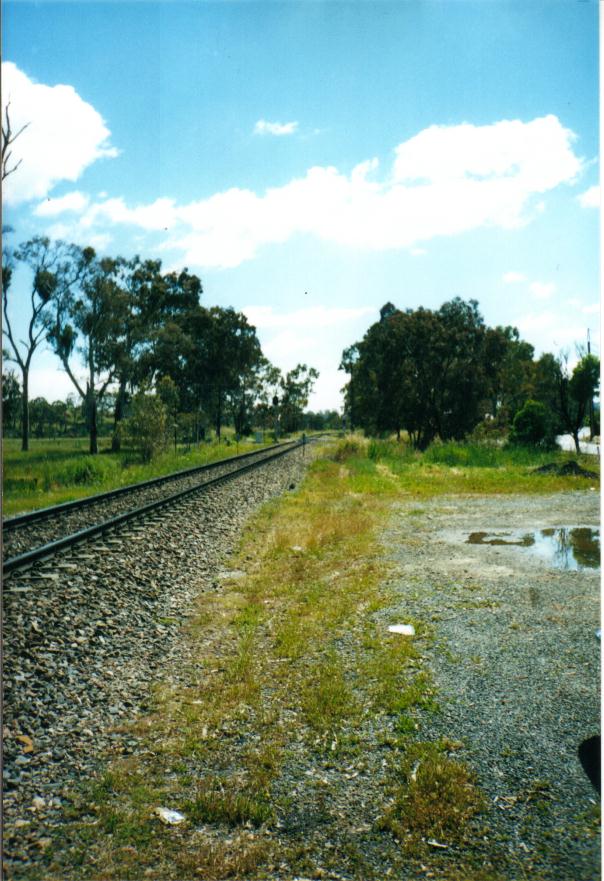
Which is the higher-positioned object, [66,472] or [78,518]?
[66,472]

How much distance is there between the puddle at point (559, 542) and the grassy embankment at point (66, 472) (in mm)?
7531

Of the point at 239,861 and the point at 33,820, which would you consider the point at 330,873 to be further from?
the point at 33,820

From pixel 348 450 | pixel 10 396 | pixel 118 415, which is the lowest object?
pixel 348 450

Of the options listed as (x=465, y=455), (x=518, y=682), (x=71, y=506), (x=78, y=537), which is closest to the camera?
(x=518, y=682)

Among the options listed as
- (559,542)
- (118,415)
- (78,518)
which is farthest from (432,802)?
(118,415)

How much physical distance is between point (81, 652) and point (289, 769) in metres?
2.29

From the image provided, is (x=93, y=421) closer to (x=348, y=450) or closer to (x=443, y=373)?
(x=348, y=450)

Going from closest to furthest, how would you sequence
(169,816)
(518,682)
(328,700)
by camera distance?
(169,816)
(328,700)
(518,682)

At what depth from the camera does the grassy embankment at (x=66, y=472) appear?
1309 centimetres

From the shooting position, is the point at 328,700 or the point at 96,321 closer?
the point at 328,700

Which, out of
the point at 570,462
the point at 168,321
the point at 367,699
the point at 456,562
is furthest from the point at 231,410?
the point at 367,699

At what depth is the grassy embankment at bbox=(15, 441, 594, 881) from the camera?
8.22 feet

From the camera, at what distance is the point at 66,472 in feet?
57.2

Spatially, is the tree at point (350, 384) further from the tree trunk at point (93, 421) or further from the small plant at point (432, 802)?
the small plant at point (432, 802)
